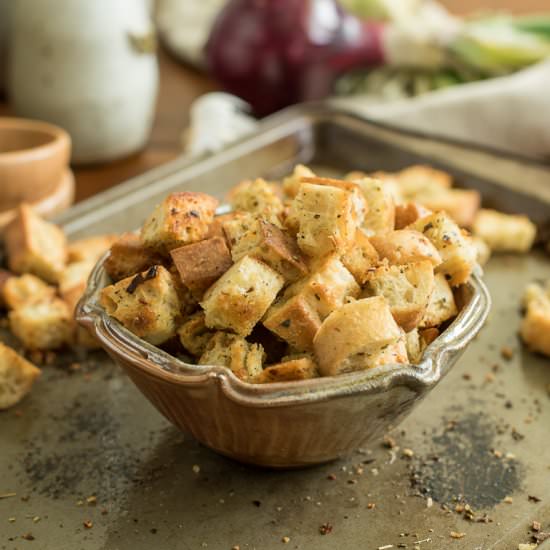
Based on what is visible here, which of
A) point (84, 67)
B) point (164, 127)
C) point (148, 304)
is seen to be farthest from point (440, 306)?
point (164, 127)

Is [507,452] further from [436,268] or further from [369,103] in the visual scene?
[369,103]

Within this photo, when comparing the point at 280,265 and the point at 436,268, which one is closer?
the point at 280,265

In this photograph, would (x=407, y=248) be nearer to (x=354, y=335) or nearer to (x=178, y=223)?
(x=354, y=335)

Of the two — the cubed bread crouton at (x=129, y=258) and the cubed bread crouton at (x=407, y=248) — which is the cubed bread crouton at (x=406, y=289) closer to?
the cubed bread crouton at (x=407, y=248)

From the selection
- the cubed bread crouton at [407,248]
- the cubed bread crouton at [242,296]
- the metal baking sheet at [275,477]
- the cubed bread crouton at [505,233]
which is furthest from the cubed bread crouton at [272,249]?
the cubed bread crouton at [505,233]

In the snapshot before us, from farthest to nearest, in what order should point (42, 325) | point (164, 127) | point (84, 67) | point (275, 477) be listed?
1. point (164, 127)
2. point (84, 67)
3. point (42, 325)
4. point (275, 477)

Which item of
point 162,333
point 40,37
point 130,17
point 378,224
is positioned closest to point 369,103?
point 130,17
